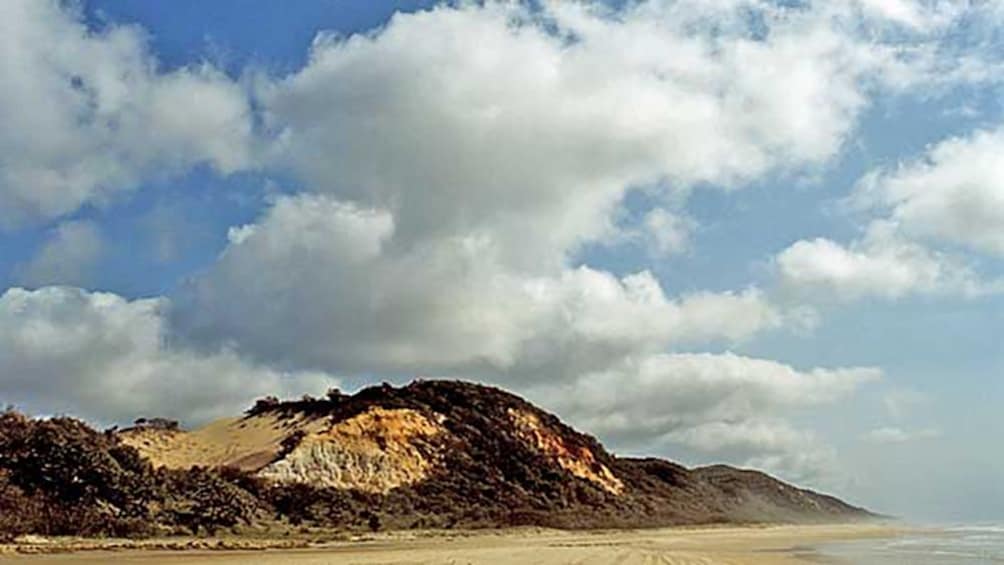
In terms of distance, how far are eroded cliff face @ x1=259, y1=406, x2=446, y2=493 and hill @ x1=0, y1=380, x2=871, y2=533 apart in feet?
0.44

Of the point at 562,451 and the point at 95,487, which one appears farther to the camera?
the point at 562,451

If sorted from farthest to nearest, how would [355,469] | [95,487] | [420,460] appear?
[420,460] < [355,469] < [95,487]

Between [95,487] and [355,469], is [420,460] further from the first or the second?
[95,487]

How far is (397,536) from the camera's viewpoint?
2260 inches

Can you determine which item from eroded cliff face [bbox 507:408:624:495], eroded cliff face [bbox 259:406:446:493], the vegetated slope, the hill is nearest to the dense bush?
the hill

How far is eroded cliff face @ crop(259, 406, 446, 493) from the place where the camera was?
2891 inches

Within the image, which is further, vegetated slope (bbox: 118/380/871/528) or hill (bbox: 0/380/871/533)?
vegetated slope (bbox: 118/380/871/528)

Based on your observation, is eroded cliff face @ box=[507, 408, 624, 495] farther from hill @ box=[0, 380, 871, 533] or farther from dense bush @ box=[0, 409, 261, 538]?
dense bush @ box=[0, 409, 261, 538]

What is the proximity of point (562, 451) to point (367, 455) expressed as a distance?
26738mm

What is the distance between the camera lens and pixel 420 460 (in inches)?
3263

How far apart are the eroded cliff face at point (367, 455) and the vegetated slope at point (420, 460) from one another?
0.09m

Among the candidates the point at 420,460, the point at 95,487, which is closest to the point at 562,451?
the point at 420,460

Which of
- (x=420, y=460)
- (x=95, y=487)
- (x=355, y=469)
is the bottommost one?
(x=95, y=487)

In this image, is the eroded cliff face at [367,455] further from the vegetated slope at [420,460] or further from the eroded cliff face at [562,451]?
the eroded cliff face at [562,451]
